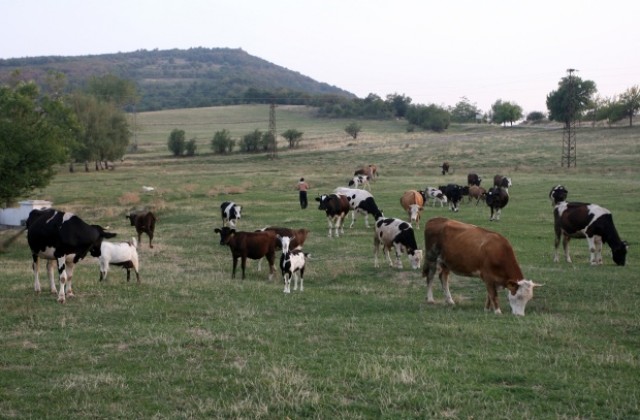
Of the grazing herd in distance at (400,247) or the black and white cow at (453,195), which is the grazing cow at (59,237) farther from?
the black and white cow at (453,195)

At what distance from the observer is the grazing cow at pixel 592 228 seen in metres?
19.8

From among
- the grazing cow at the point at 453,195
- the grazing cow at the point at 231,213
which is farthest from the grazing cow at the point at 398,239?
the grazing cow at the point at 453,195

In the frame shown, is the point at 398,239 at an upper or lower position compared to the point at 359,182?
lower

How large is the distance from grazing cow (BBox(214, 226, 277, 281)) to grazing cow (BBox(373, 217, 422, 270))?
3293 millimetres

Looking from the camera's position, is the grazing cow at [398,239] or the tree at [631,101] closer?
the grazing cow at [398,239]

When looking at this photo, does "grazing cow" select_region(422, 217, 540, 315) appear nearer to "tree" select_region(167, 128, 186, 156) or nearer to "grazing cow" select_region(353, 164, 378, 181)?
"grazing cow" select_region(353, 164, 378, 181)

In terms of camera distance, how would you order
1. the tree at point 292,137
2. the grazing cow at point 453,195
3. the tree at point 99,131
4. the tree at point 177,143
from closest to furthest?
1. the grazing cow at point 453,195
2. the tree at point 99,131
3. the tree at point 177,143
4. the tree at point 292,137

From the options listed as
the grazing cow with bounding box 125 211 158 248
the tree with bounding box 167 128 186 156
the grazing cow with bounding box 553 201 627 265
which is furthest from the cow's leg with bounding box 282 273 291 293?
the tree with bounding box 167 128 186 156

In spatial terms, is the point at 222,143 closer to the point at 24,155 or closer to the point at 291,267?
the point at 24,155

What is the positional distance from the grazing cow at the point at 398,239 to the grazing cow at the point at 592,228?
472 cm

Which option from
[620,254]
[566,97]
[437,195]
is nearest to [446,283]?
[620,254]

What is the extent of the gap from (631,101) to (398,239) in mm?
103556

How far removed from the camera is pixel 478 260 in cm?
1347

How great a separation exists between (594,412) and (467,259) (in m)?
6.79
